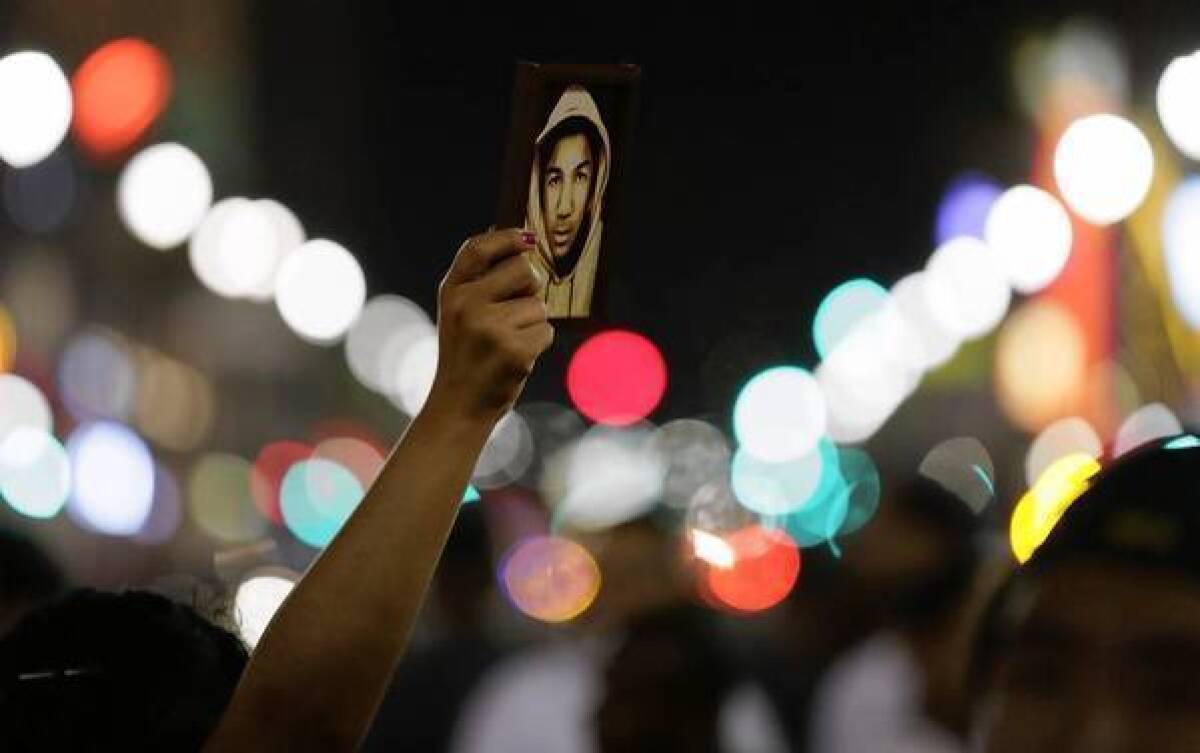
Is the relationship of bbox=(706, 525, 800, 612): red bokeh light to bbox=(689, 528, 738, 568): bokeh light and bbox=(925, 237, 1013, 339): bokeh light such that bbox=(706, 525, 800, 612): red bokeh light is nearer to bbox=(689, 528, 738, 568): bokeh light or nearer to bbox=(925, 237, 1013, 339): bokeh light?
bbox=(925, 237, 1013, 339): bokeh light

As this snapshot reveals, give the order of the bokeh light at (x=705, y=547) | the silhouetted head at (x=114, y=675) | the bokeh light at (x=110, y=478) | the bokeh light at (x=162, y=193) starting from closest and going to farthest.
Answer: the silhouetted head at (x=114, y=675) → the bokeh light at (x=705, y=547) → the bokeh light at (x=162, y=193) → the bokeh light at (x=110, y=478)

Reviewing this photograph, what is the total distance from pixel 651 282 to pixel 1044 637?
49205mm

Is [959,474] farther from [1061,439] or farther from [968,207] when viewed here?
[1061,439]

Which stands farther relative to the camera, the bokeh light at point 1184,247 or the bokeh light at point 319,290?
the bokeh light at point 319,290

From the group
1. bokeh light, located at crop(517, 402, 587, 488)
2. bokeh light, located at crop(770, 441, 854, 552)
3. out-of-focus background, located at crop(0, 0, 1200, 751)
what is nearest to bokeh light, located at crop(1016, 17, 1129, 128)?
out-of-focus background, located at crop(0, 0, 1200, 751)

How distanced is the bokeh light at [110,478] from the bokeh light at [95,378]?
3.75ft

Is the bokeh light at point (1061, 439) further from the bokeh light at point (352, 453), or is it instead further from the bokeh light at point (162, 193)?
the bokeh light at point (352, 453)

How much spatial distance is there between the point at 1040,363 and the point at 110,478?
42.0 feet

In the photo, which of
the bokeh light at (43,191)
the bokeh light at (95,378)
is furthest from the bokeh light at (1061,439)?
the bokeh light at (43,191)

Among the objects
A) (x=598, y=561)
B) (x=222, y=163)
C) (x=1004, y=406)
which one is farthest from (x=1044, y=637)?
(x=1004, y=406)

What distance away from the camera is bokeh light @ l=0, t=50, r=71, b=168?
2036 cm

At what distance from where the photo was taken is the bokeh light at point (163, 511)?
28.9 meters

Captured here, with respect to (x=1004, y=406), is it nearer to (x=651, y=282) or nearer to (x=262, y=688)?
(x=651, y=282)

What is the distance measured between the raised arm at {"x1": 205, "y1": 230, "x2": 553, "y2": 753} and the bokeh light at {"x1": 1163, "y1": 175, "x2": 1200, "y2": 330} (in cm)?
803
